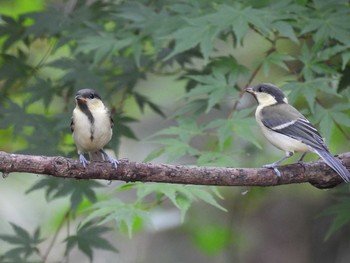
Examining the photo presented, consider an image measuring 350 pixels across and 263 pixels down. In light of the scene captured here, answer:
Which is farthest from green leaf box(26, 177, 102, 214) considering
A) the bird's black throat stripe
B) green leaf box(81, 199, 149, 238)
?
the bird's black throat stripe

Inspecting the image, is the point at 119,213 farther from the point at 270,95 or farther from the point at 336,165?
the point at 336,165

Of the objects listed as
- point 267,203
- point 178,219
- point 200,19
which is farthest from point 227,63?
point 267,203

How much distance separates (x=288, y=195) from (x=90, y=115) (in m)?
3.55

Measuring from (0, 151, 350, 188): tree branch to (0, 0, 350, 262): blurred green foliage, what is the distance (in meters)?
0.25

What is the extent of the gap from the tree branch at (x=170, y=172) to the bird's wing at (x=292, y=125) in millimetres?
106

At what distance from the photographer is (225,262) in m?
6.47

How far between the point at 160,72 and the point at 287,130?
149 cm

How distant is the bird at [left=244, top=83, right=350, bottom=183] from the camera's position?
3006 mm

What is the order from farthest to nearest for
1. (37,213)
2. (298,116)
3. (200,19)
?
(37,213) < (200,19) < (298,116)

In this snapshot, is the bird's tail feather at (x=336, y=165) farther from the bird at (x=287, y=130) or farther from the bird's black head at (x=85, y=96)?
the bird's black head at (x=85, y=96)

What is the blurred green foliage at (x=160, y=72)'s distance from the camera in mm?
3496

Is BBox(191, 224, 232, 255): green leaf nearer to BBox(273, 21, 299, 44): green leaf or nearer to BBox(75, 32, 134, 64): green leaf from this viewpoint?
BBox(75, 32, 134, 64): green leaf

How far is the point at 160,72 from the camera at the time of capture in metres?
4.51

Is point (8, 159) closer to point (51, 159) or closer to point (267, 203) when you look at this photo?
point (51, 159)
